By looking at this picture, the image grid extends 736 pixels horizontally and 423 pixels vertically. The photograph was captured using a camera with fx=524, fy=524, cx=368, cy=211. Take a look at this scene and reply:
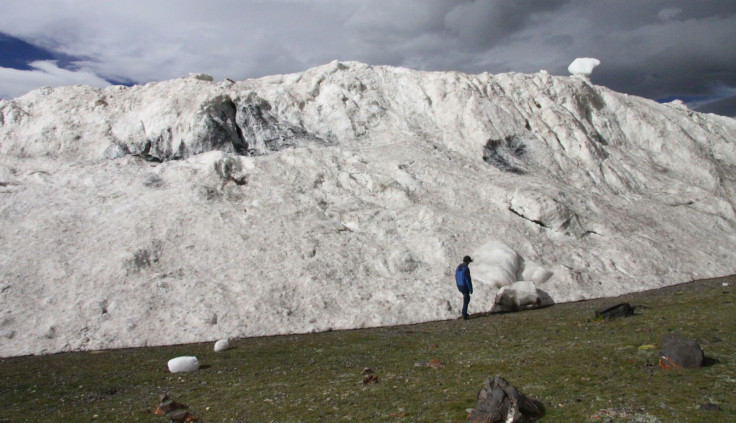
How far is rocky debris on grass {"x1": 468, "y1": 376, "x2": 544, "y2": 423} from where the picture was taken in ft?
18.8

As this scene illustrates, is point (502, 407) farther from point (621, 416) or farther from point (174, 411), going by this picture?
point (174, 411)

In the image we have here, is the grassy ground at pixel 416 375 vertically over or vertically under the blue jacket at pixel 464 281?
under

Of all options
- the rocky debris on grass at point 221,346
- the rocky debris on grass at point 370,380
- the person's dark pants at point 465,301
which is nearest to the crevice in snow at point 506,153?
the person's dark pants at point 465,301

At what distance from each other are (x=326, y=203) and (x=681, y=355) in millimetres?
15437

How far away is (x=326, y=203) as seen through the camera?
70.0ft

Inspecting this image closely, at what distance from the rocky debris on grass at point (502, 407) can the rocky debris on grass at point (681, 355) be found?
8.47ft

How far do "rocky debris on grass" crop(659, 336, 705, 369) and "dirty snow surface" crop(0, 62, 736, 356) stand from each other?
28.9 feet

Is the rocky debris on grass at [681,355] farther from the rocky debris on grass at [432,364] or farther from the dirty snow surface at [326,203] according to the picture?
the dirty snow surface at [326,203]

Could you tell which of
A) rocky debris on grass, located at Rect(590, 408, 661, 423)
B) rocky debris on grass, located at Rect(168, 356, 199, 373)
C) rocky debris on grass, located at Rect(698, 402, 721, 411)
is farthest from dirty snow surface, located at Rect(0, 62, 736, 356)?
rocky debris on grass, located at Rect(698, 402, 721, 411)

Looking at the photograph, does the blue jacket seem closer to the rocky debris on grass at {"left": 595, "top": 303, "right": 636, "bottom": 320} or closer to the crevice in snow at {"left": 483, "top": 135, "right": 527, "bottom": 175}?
the rocky debris on grass at {"left": 595, "top": 303, "right": 636, "bottom": 320}

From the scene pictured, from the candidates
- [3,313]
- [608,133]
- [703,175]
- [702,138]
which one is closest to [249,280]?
[3,313]

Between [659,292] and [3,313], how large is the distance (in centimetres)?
1967

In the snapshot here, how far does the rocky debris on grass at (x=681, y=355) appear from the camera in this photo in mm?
7242

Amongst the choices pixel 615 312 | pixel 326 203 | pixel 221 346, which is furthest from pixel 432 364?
pixel 326 203
